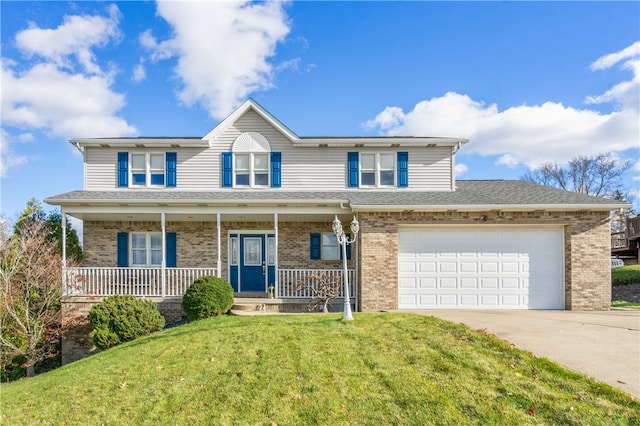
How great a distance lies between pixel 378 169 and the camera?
1455cm

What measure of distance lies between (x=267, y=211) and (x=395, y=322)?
19.4 feet

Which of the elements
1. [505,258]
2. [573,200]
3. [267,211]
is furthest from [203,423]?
[573,200]

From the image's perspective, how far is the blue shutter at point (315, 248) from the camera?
1448 cm

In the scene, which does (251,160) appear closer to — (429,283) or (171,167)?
(171,167)

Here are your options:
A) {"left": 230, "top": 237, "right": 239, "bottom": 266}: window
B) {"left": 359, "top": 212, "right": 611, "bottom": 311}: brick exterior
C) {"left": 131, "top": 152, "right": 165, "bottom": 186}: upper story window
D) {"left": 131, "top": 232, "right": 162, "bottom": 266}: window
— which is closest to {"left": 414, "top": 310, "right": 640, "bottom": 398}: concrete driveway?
{"left": 359, "top": 212, "right": 611, "bottom": 311}: brick exterior

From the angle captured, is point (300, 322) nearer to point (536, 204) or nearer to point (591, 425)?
point (591, 425)

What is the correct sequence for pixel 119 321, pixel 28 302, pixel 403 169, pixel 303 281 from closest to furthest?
pixel 119 321 → pixel 28 302 → pixel 303 281 → pixel 403 169

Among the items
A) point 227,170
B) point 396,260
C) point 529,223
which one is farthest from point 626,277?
point 227,170

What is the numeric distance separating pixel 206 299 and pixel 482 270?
28.4 feet

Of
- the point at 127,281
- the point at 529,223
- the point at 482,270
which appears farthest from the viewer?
the point at 127,281

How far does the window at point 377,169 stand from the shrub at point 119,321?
A: 8620mm

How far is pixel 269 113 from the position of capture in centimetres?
1444

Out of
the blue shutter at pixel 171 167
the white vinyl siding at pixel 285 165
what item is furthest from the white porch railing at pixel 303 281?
the blue shutter at pixel 171 167

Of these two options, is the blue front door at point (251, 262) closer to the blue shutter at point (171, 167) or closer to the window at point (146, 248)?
the window at point (146, 248)
